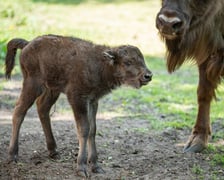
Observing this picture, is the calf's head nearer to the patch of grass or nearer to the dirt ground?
the dirt ground

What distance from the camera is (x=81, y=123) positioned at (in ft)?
18.2

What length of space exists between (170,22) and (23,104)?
162 cm

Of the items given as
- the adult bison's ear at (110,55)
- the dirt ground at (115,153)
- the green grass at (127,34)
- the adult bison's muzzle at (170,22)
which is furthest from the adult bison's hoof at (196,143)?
the adult bison's ear at (110,55)

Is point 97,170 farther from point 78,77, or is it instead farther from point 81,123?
point 78,77

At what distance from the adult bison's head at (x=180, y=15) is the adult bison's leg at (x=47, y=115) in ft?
4.10

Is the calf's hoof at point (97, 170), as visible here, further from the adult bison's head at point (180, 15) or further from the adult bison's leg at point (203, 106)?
the adult bison's leg at point (203, 106)

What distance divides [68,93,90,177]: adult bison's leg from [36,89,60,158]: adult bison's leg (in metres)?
0.52

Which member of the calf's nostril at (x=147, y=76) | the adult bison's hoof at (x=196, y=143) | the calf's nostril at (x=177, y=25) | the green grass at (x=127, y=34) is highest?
the calf's nostril at (x=177, y=25)

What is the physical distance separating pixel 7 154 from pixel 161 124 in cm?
261

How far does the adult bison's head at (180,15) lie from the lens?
5887 mm

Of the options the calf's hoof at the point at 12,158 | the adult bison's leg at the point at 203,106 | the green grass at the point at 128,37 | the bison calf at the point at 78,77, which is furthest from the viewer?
the green grass at the point at 128,37

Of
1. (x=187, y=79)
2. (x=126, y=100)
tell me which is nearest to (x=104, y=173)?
(x=126, y=100)

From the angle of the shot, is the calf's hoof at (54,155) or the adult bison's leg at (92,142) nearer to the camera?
the adult bison's leg at (92,142)

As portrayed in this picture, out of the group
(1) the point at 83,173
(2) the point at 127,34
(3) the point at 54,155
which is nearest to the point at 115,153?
(3) the point at 54,155
